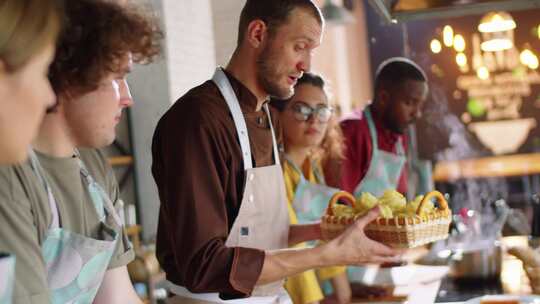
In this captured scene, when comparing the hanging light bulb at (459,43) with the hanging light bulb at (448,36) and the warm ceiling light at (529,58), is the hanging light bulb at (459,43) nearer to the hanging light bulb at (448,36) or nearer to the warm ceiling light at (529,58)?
the hanging light bulb at (448,36)

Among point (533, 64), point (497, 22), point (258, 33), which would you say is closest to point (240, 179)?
point (258, 33)

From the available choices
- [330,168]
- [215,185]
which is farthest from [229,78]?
[330,168]

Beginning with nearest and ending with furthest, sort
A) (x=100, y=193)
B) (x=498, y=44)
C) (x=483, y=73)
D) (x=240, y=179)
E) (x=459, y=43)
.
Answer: (x=100, y=193) < (x=240, y=179) < (x=498, y=44) < (x=459, y=43) < (x=483, y=73)

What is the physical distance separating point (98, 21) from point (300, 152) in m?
1.69

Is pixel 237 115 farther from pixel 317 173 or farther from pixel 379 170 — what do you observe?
pixel 379 170

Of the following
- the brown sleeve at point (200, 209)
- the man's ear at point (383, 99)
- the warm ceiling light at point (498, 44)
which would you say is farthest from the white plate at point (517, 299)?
the warm ceiling light at point (498, 44)

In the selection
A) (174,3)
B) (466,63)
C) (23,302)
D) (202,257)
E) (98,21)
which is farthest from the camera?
(466,63)

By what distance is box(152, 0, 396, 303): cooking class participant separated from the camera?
1981 mm

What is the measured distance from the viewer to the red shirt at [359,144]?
12.4 ft

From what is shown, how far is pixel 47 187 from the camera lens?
1473 millimetres

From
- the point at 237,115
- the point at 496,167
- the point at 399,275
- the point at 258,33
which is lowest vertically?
the point at 399,275

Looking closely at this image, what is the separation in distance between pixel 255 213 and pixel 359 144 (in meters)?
1.71

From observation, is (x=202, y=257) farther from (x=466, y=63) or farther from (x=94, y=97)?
(x=466, y=63)

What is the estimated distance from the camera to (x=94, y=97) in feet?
5.17
